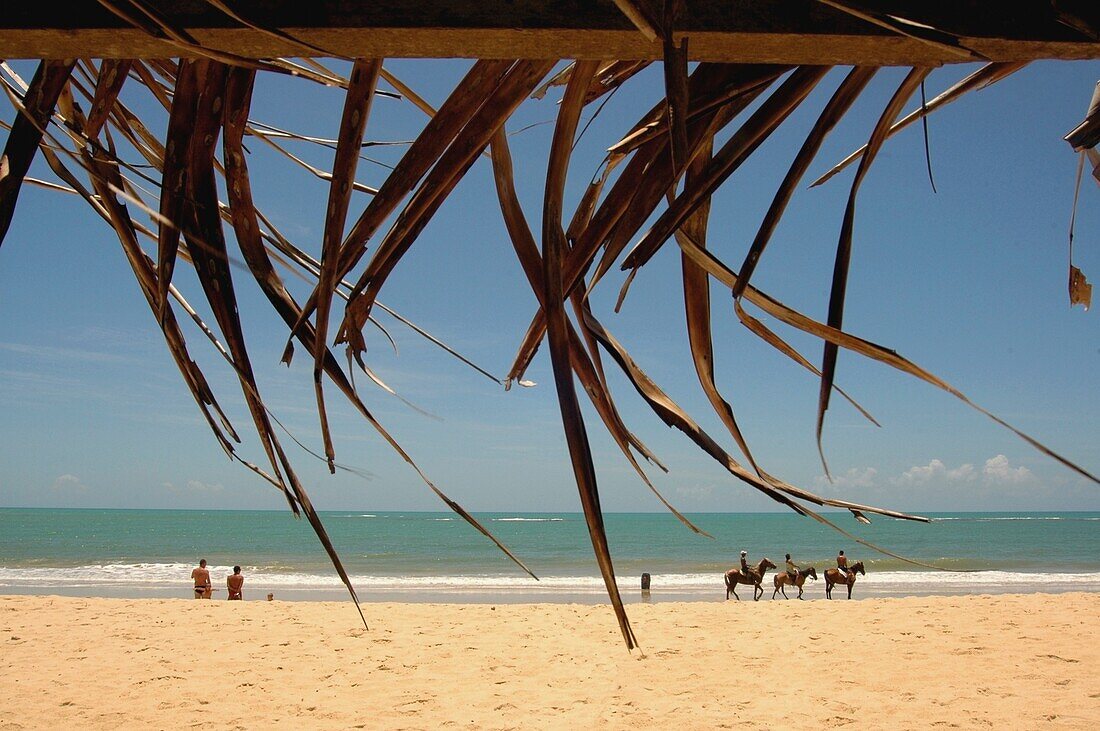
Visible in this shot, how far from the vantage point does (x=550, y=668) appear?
24.5ft

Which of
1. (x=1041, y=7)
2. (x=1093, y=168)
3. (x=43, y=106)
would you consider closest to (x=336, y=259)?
(x=43, y=106)

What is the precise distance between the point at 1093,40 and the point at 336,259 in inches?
27.5

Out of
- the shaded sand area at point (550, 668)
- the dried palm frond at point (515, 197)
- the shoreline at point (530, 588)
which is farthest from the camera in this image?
the shoreline at point (530, 588)

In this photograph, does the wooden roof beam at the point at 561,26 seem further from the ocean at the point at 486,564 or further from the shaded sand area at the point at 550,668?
the ocean at the point at 486,564

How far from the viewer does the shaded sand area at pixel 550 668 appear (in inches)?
234

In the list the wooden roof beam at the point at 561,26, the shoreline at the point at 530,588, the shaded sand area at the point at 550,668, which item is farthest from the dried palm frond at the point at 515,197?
the shoreline at the point at 530,588

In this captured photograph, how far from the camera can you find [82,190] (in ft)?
2.21

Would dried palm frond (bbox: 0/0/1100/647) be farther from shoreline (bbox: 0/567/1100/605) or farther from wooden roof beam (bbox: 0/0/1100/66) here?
shoreline (bbox: 0/567/1100/605)

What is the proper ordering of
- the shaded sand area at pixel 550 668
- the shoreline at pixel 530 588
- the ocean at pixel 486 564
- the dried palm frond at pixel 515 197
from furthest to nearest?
the ocean at pixel 486 564 → the shoreline at pixel 530 588 → the shaded sand area at pixel 550 668 → the dried palm frond at pixel 515 197

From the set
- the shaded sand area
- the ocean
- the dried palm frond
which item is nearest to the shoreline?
the ocean

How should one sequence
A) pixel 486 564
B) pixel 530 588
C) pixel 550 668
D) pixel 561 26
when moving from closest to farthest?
pixel 561 26 < pixel 550 668 < pixel 530 588 < pixel 486 564

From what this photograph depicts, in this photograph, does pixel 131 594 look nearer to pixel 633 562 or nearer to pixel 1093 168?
pixel 633 562

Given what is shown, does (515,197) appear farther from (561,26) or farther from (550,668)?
(550,668)

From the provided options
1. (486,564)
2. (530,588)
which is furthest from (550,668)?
(486,564)
